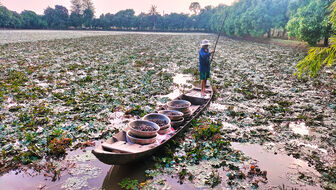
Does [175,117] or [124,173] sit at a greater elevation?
[175,117]

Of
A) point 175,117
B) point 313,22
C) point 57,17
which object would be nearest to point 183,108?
point 175,117

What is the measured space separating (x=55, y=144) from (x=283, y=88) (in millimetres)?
11965

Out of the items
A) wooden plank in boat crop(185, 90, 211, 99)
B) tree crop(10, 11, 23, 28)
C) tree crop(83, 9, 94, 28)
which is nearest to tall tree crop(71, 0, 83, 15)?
tree crop(83, 9, 94, 28)

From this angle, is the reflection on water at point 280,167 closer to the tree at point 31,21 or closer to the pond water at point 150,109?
the pond water at point 150,109

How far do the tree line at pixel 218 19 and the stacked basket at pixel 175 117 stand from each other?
24.0ft

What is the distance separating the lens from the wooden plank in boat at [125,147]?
509 cm

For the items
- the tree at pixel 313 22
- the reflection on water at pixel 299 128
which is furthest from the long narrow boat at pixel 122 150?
the tree at pixel 313 22

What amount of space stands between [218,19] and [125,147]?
7872 cm

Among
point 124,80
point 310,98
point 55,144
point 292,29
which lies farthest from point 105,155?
point 292,29

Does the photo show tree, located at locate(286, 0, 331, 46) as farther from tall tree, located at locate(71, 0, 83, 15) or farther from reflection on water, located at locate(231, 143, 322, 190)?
tall tree, located at locate(71, 0, 83, 15)

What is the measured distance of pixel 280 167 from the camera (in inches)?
225

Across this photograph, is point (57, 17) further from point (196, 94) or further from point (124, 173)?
point (124, 173)

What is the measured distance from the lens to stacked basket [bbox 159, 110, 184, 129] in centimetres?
702

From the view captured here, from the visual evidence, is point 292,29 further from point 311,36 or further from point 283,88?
point 283,88
